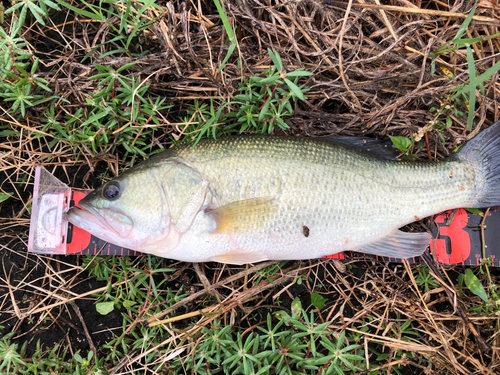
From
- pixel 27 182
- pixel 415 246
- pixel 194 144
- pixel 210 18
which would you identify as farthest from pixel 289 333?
pixel 210 18

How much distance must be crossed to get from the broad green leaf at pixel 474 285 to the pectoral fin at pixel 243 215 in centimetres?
192

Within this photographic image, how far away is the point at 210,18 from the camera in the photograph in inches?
121

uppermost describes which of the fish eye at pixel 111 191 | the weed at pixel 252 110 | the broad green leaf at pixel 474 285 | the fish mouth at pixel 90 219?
the weed at pixel 252 110

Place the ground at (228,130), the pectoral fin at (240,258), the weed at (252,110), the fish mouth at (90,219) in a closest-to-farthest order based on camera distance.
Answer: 1. the fish mouth at (90,219)
2. the pectoral fin at (240,258)
3. the weed at (252,110)
4. the ground at (228,130)

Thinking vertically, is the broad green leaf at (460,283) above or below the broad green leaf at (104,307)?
above

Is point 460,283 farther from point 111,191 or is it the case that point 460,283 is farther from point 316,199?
point 111,191

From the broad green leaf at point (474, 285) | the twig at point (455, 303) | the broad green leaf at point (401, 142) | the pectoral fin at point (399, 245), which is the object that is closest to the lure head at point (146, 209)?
the pectoral fin at point (399, 245)

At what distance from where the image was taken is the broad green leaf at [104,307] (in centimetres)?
285

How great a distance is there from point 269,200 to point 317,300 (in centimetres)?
103

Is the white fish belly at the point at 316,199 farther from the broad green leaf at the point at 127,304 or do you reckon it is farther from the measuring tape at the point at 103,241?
the broad green leaf at the point at 127,304

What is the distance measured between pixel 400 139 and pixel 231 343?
2289 mm

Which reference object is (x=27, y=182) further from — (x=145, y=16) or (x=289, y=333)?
(x=289, y=333)

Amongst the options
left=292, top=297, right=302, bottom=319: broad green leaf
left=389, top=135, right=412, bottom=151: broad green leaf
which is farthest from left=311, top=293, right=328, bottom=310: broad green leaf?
left=389, top=135, right=412, bottom=151: broad green leaf

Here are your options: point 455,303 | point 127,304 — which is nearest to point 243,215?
point 127,304
